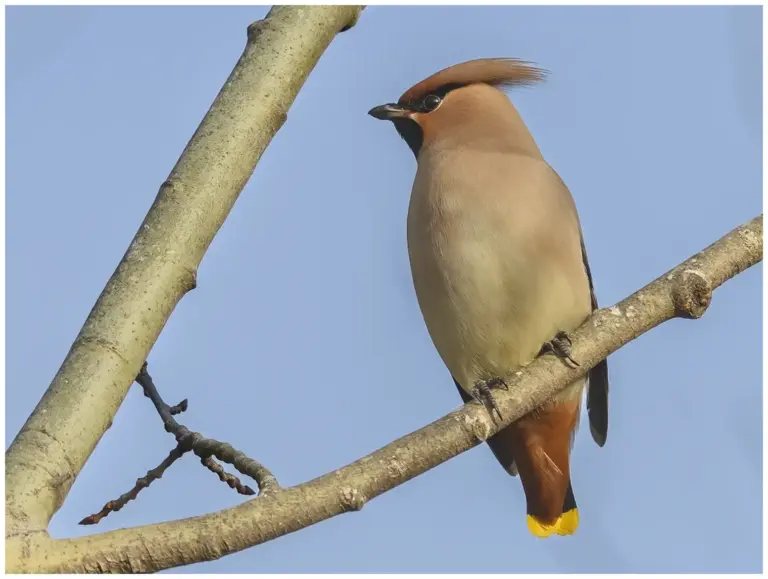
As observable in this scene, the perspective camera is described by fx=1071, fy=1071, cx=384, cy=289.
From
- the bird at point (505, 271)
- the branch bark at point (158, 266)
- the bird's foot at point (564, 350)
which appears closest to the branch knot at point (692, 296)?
the bird's foot at point (564, 350)

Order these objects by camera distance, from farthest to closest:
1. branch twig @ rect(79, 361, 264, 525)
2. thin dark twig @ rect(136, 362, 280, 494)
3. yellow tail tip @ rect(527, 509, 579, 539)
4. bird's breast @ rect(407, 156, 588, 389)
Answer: yellow tail tip @ rect(527, 509, 579, 539), bird's breast @ rect(407, 156, 588, 389), branch twig @ rect(79, 361, 264, 525), thin dark twig @ rect(136, 362, 280, 494)

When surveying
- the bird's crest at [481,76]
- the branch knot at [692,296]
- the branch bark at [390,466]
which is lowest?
the branch bark at [390,466]

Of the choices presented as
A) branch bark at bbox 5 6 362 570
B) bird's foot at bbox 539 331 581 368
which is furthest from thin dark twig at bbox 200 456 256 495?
bird's foot at bbox 539 331 581 368

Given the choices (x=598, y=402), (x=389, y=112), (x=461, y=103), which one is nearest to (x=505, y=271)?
(x=598, y=402)

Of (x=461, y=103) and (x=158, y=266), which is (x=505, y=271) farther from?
(x=158, y=266)

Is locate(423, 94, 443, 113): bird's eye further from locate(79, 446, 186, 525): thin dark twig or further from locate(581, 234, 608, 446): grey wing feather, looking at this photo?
locate(79, 446, 186, 525): thin dark twig

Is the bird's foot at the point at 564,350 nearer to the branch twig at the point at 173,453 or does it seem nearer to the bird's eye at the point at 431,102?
the branch twig at the point at 173,453
